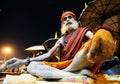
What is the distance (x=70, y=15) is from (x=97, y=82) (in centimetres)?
158

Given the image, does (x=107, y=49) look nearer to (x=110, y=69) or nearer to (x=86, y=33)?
(x=86, y=33)

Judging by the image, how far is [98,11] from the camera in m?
4.62

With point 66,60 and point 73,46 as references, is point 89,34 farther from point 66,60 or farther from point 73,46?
point 66,60

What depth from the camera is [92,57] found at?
2195mm

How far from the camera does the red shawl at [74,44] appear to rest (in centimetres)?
302

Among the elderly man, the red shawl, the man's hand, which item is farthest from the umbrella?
the man's hand

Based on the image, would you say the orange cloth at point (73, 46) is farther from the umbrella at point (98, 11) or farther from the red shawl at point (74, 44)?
the umbrella at point (98, 11)

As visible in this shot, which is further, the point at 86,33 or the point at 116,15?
the point at 116,15

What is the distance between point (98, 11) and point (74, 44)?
5.98 ft

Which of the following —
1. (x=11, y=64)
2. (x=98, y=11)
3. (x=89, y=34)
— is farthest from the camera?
(x=98, y=11)

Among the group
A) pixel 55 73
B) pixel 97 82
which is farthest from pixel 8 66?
pixel 97 82

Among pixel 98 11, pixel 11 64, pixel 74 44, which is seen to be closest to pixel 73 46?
pixel 74 44

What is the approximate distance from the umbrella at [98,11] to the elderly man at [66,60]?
0.87 meters

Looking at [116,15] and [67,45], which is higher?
[116,15]
